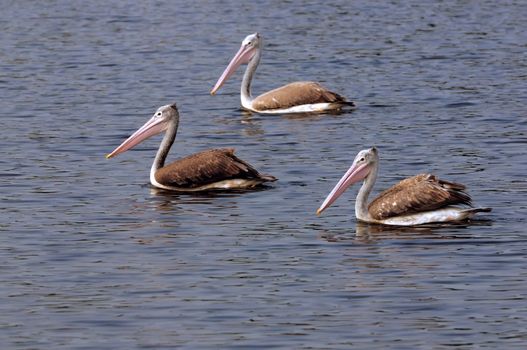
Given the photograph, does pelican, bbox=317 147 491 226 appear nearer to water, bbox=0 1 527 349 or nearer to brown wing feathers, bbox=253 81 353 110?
water, bbox=0 1 527 349

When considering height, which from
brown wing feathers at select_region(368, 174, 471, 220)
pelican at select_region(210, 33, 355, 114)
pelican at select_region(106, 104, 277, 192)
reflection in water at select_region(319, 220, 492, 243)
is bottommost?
pelican at select_region(210, 33, 355, 114)

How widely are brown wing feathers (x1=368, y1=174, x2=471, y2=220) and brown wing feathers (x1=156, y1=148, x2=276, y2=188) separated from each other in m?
2.06

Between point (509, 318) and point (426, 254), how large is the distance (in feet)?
7.26

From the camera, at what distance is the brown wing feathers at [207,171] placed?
17.0 meters

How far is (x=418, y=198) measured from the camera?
49.3 ft

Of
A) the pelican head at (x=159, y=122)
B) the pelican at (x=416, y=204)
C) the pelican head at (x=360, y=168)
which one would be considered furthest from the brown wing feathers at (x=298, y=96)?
the pelican at (x=416, y=204)

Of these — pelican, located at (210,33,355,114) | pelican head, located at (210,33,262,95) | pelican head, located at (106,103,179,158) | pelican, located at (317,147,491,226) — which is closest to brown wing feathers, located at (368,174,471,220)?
pelican, located at (317,147,491,226)

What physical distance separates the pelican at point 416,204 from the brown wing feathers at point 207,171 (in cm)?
179

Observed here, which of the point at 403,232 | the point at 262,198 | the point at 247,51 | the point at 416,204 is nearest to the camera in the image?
the point at 403,232

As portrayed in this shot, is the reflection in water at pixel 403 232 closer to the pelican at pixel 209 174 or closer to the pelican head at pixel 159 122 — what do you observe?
the pelican at pixel 209 174

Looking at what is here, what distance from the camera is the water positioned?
11641 millimetres

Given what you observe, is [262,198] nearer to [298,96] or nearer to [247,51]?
[298,96]

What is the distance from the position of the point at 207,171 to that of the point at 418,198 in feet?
9.14

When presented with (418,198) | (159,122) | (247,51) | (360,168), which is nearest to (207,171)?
(159,122)
